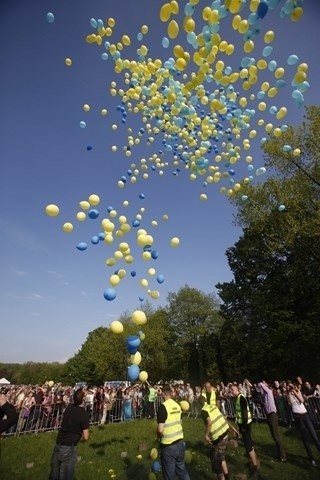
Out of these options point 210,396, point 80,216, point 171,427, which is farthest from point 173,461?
point 80,216

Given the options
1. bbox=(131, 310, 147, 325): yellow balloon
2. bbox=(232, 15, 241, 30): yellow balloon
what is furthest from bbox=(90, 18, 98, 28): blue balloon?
bbox=(131, 310, 147, 325): yellow balloon

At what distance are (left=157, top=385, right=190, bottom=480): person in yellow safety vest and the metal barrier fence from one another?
Answer: 753 cm

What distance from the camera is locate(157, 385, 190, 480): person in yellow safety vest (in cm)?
459

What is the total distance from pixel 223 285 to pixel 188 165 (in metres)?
19.4

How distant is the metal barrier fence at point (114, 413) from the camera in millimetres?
10906

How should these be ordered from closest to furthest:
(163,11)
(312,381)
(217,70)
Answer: (163,11), (217,70), (312,381)

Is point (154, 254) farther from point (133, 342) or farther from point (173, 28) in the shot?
point (173, 28)

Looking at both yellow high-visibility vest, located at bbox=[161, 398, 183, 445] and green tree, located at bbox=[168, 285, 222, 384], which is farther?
green tree, located at bbox=[168, 285, 222, 384]

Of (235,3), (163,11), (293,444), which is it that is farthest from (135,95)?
(293,444)

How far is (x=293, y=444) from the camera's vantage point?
8289 millimetres

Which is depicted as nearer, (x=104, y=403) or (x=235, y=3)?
(x=235, y=3)

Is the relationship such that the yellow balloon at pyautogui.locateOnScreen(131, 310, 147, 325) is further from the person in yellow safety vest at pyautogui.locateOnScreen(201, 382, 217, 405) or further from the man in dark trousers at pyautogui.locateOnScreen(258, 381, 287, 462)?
the man in dark trousers at pyautogui.locateOnScreen(258, 381, 287, 462)

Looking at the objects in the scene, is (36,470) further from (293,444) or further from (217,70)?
(217,70)

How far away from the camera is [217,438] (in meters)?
5.34
